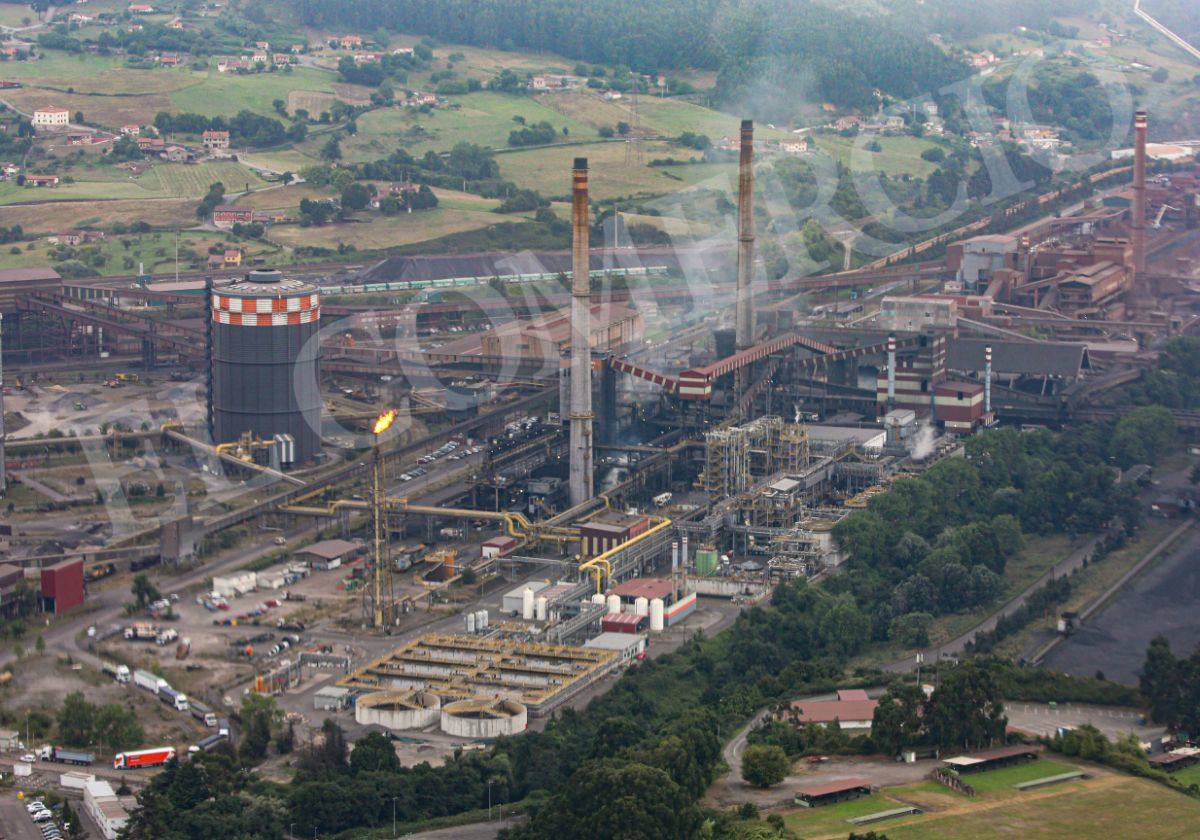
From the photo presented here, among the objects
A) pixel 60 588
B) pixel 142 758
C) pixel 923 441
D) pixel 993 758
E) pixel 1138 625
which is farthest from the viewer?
pixel 923 441

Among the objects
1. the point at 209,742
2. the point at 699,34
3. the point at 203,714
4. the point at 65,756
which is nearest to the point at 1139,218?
the point at 699,34

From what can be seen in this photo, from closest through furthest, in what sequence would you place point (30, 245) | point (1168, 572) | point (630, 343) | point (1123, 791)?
1. point (1123, 791)
2. point (1168, 572)
3. point (630, 343)
4. point (30, 245)

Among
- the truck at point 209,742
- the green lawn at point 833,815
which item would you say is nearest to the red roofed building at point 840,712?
the green lawn at point 833,815

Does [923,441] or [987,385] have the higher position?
[987,385]

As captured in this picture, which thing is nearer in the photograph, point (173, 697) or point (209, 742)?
point (209, 742)

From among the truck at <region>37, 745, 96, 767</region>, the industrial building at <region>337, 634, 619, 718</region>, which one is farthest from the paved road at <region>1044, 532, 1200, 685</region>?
the truck at <region>37, 745, 96, 767</region>

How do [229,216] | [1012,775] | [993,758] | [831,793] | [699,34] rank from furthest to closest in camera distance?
1. [699,34]
2. [229,216]
3. [993,758]
4. [1012,775]
5. [831,793]

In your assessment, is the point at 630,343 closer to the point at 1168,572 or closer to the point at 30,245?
the point at 1168,572

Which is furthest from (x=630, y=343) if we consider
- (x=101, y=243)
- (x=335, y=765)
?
(x=335, y=765)

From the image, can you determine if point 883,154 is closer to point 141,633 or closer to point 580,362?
point 580,362
